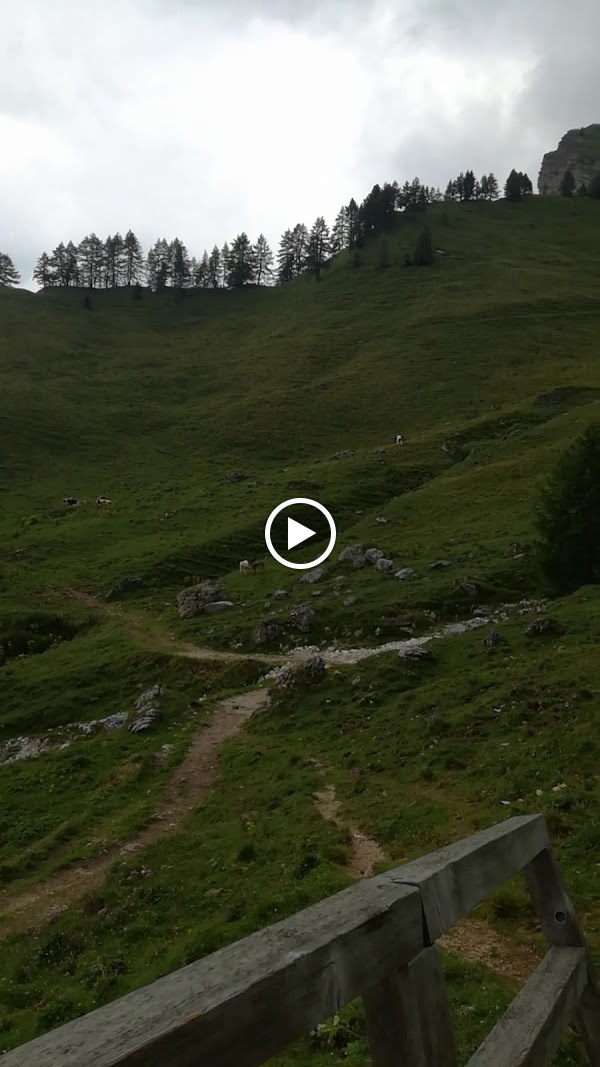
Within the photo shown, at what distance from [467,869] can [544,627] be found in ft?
83.5

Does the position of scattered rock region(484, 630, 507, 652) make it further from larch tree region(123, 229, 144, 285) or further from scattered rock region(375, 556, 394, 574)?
larch tree region(123, 229, 144, 285)

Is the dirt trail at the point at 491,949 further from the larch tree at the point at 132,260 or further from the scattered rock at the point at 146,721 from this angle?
the larch tree at the point at 132,260

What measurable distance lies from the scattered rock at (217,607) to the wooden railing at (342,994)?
37341 mm

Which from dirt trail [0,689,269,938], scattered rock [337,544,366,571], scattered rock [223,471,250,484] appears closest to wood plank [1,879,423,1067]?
dirt trail [0,689,269,938]

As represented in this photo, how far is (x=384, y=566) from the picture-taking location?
4250cm

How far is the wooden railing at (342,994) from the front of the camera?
6.63ft

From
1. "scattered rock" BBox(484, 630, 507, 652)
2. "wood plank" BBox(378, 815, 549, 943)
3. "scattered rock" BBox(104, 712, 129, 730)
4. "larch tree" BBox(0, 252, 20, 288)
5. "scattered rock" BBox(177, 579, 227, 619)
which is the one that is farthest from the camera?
"larch tree" BBox(0, 252, 20, 288)

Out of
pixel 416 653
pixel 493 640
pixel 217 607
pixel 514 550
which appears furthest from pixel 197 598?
pixel 493 640

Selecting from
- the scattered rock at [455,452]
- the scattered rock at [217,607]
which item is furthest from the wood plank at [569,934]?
the scattered rock at [455,452]

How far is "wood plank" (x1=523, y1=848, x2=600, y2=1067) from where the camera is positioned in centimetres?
473

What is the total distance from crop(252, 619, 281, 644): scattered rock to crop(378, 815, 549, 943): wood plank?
30662mm

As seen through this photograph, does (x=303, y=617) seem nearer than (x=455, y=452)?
Yes

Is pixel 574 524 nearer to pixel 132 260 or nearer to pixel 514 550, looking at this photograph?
pixel 514 550

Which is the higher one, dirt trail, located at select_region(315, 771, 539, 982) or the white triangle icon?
the white triangle icon
